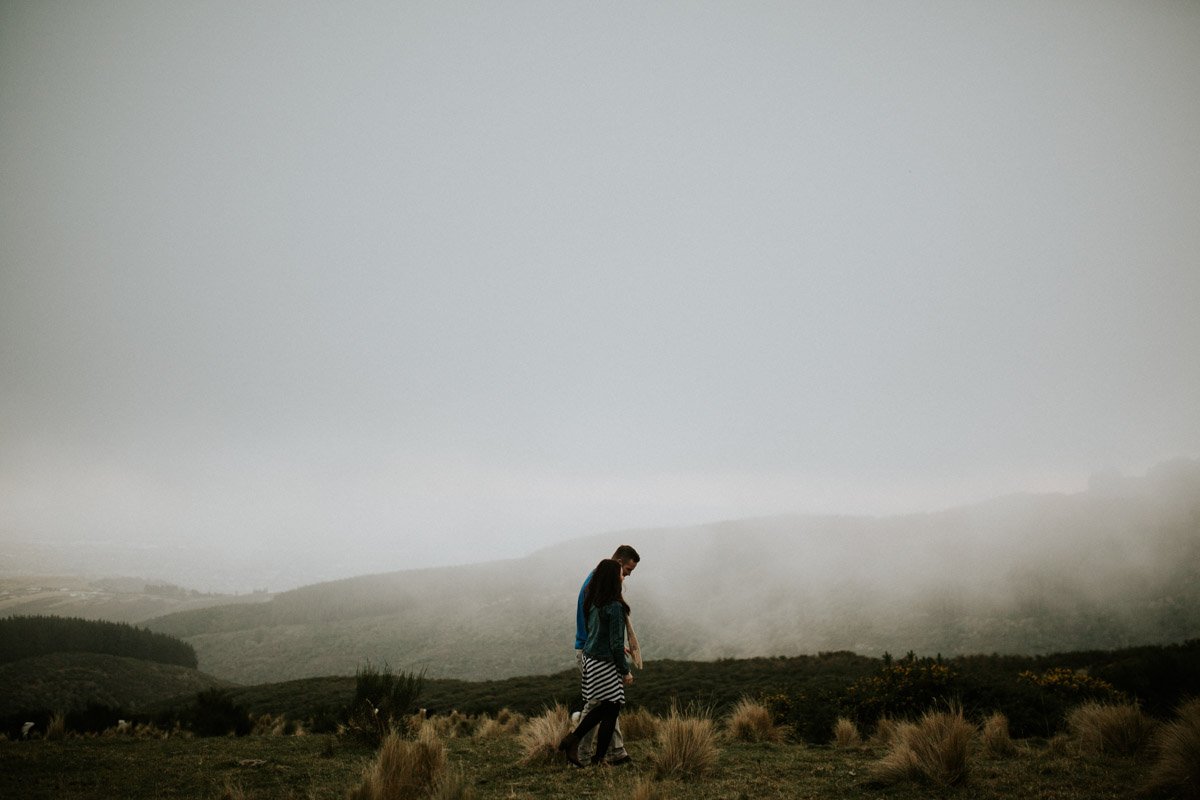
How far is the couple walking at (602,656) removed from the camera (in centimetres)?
508

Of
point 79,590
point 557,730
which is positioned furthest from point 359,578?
point 557,730

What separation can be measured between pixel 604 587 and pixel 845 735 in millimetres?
6227

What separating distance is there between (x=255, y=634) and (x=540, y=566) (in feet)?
212

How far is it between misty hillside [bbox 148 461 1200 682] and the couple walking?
227 ft

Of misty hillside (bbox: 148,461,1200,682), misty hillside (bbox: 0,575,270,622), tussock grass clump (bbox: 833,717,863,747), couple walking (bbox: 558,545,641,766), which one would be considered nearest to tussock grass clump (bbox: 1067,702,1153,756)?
tussock grass clump (bbox: 833,717,863,747)

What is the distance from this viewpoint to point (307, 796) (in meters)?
4.54

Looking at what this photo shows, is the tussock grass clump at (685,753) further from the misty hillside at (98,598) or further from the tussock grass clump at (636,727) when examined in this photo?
the misty hillside at (98,598)

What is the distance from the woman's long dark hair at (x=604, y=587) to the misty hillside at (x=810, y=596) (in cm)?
6995

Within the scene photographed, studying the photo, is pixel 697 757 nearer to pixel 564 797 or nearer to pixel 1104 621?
pixel 564 797

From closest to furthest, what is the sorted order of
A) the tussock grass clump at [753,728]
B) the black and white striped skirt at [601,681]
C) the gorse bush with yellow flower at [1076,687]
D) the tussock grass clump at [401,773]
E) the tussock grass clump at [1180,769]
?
the tussock grass clump at [1180,769] < the tussock grass clump at [401,773] < the black and white striped skirt at [601,681] < the tussock grass clump at [753,728] < the gorse bush with yellow flower at [1076,687]


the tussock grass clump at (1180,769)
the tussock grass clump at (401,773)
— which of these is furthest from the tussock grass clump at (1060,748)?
the tussock grass clump at (401,773)

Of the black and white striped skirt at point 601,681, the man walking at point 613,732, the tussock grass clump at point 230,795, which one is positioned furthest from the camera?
the man walking at point 613,732

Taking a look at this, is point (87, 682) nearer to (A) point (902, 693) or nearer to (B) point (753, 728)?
(B) point (753, 728)

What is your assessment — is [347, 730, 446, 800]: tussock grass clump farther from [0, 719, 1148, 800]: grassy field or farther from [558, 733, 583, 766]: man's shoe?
[558, 733, 583, 766]: man's shoe
